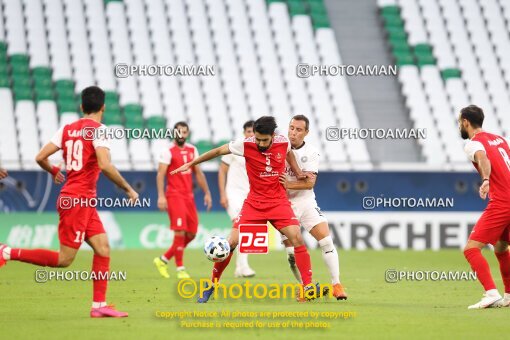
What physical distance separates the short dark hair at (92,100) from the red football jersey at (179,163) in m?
6.11

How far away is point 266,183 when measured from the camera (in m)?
11.0

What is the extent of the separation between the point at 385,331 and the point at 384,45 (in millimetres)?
21596

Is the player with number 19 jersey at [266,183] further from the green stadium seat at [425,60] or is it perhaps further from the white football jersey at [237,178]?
the green stadium seat at [425,60]

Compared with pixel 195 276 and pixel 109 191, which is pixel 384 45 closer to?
pixel 109 191

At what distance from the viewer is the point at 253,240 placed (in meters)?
10.8

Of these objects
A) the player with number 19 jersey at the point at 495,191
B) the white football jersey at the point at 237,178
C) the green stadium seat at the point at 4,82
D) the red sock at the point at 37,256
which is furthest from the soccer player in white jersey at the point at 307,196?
the green stadium seat at the point at 4,82

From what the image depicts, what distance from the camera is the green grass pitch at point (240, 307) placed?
8.55m

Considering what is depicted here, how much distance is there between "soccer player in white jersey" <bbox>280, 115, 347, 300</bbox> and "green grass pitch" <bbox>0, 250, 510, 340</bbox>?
1.85 feet

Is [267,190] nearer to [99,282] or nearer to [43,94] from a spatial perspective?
[99,282]

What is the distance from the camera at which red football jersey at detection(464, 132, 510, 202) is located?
10.9m

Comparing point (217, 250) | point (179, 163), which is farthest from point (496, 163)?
point (179, 163)

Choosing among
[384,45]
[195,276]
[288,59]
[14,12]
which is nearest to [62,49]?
[14,12]

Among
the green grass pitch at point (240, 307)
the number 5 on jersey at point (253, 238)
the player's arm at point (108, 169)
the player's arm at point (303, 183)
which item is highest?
the player's arm at point (108, 169)

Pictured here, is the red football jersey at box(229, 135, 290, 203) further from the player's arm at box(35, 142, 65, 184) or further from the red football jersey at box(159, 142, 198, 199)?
the red football jersey at box(159, 142, 198, 199)
